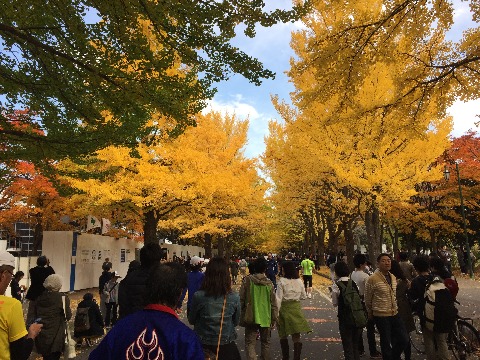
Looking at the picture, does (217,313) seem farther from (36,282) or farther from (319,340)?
(319,340)

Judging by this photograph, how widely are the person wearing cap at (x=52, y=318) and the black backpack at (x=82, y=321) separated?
6.98 ft

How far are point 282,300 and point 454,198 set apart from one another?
20.4 m

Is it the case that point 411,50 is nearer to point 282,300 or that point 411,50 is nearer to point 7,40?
point 282,300

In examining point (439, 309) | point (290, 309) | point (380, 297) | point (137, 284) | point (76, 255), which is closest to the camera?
point (137, 284)

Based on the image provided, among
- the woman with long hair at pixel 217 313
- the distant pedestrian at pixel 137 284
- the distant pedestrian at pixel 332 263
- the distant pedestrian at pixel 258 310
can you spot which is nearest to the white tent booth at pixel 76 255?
the distant pedestrian at pixel 332 263

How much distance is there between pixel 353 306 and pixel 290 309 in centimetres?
94

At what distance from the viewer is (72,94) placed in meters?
6.11

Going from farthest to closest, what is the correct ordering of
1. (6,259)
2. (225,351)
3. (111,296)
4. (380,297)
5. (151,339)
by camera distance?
(111,296)
(380,297)
(225,351)
(6,259)
(151,339)

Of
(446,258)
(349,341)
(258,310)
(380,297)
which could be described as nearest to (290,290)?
(258,310)

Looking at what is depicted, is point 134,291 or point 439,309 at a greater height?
point 134,291

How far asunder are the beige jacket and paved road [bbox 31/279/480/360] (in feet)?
4.40

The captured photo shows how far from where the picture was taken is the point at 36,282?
5.63 meters

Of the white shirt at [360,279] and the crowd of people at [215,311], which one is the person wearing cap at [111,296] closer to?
the crowd of people at [215,311]

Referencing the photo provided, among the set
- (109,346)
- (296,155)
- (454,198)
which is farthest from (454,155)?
(109,346)
